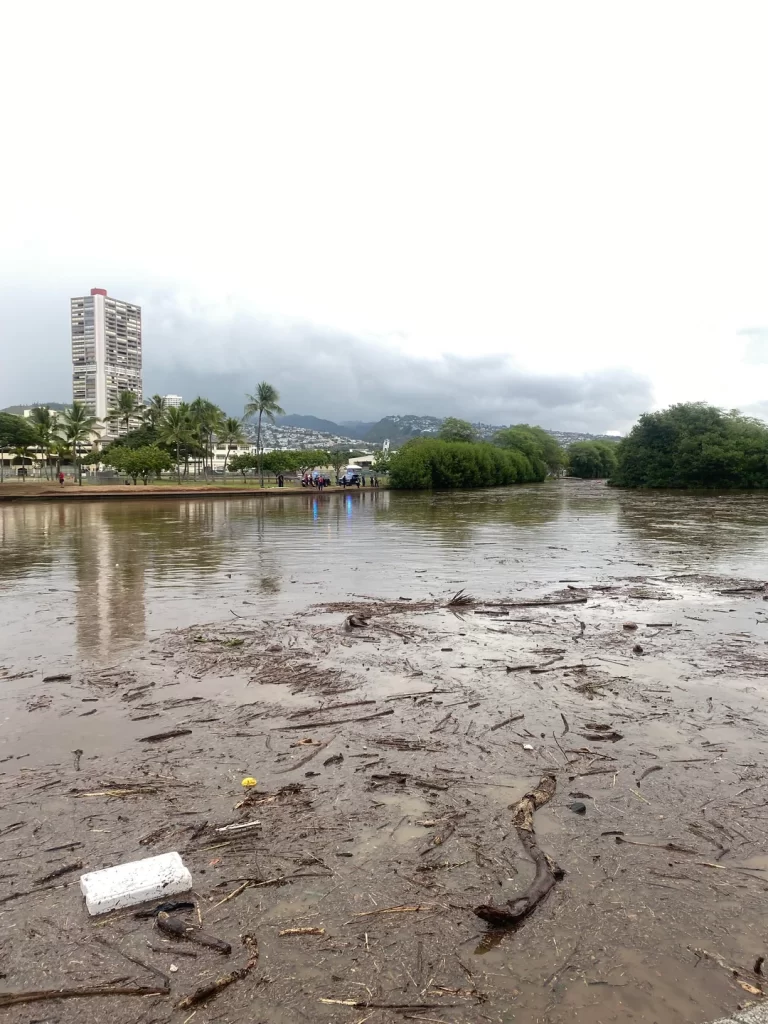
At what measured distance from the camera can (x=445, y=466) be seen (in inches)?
3393

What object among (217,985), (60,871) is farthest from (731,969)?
(60,871)

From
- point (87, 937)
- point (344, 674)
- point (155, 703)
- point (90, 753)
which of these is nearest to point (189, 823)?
point (87, 937)

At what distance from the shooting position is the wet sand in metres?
2.73

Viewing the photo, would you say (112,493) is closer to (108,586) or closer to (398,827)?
(108,586)

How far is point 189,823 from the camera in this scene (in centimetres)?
389

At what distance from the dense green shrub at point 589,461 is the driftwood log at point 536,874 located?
188 m

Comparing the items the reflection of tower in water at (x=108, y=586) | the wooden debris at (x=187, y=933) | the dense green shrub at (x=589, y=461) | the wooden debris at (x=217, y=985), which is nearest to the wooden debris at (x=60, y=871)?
the wooden debris at (x=187, y=933)

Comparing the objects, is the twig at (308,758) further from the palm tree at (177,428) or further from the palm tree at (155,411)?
the palm tree at (155,411)

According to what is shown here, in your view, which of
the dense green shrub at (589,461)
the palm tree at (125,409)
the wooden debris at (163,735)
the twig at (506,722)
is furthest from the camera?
the dense green shrub at (589,461)

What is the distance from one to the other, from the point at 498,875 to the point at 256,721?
2697 mm

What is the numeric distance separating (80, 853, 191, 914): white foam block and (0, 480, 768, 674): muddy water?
Answer: 14.9 feet

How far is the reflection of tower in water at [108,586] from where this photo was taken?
866 cm

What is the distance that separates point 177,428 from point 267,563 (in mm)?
81224

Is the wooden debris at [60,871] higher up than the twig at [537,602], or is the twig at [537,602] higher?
the twig at [537,602]
